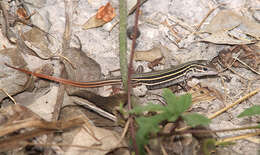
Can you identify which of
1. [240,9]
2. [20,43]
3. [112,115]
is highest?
[240,9]

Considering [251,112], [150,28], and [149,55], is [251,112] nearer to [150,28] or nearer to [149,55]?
[149,55]

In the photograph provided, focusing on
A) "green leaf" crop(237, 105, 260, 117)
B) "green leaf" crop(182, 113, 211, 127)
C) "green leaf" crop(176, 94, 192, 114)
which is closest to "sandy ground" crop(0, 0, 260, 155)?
"green leaf" crop(237, 105, 260, 117)

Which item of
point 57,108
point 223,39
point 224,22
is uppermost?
point 224,22

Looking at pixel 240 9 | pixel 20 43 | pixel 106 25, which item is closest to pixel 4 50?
pixel 20 43

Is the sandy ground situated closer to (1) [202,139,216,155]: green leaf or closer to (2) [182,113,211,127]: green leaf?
(1) [202,139,216,155]: green leaf

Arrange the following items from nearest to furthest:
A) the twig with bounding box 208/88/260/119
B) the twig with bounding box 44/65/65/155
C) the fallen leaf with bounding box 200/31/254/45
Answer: the twig with bounding box 44/65/65/155 → the twig with bounding box 208/88/260/119 → the fallen leaf with bounding box 200/31/254/45

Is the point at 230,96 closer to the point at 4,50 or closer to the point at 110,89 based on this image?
the point at 110,89

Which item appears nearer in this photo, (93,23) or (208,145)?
(208,145)

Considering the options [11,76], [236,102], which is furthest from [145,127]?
[11,76]

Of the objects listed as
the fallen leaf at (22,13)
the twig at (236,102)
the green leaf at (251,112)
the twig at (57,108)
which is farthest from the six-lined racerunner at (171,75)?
the fallen leaf at (22,13)
